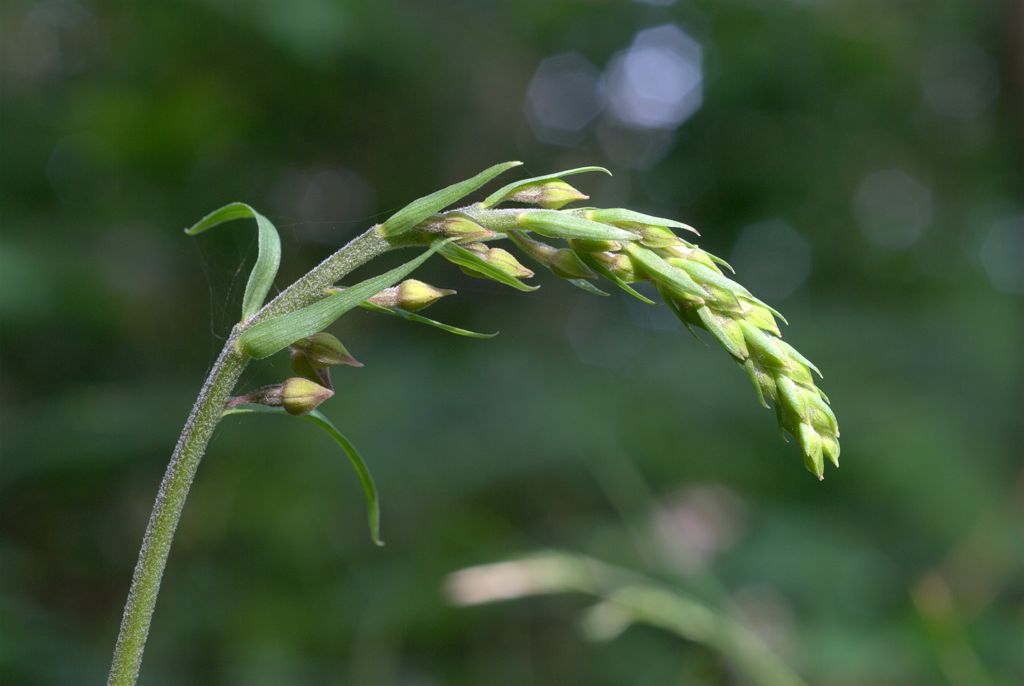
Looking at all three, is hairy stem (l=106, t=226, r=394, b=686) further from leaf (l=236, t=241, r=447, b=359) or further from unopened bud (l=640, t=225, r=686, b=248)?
unopened bud (l=640, t=225, r=686, b=248)

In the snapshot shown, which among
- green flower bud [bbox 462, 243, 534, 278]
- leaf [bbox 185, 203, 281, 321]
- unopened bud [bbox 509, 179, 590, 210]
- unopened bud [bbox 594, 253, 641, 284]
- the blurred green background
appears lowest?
the blurred green background

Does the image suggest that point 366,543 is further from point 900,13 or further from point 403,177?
point 900,13

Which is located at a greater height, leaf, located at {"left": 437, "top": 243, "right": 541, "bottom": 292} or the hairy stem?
leaf, located at {"left": 437, "top": 243, "right": 541, "bottom": 292}

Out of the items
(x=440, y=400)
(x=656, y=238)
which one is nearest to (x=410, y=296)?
(x=656, y=238)

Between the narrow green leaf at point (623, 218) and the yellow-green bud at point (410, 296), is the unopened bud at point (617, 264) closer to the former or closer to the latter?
the narrow green leaf at point (623, 218)

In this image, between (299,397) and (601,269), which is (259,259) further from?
(601,269)

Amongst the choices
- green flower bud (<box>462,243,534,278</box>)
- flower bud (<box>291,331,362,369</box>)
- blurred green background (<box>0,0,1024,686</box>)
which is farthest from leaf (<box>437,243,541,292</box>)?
blurred green background (<box>0,0,1024,686</box>)
